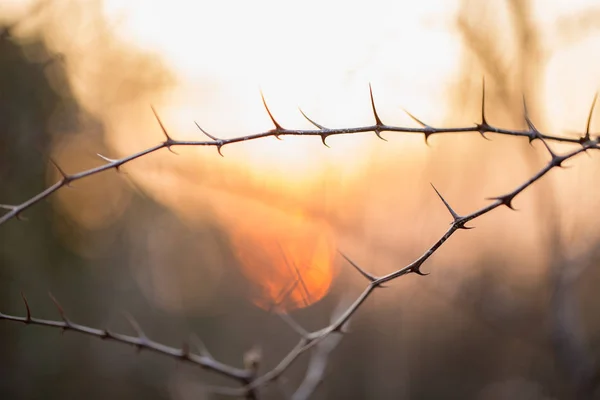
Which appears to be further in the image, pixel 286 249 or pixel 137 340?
pixel 286 249

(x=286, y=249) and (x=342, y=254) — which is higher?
(x=286, y=249)

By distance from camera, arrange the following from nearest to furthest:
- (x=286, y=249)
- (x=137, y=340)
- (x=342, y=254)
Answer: (x=342, y=254) < (x=137, y=340) < (x=286, y=249)

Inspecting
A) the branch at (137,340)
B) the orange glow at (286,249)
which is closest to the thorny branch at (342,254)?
the branch at (137,340)

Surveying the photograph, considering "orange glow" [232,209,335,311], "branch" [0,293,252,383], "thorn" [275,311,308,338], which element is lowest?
"branch" [0,293,252,383]

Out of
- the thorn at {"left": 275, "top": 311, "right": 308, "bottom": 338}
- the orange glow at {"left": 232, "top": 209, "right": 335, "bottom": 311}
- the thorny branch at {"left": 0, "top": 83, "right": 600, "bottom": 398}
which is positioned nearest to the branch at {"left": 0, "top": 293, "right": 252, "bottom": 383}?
the thorny branch at {"left": 0, "top": 83, "right": 600, "bottom": 398}

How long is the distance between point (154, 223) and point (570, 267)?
3218mm

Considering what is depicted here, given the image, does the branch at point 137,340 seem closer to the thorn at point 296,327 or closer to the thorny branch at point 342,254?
the thorny branch at point 342,254

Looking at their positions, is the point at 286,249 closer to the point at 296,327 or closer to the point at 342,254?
the point at 296,327

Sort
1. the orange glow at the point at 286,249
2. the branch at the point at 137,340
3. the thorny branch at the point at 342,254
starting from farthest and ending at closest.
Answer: the orange glow at the point at 286,249 → the branch at the point at 137,340 → the thorny branch at the point at 342,254

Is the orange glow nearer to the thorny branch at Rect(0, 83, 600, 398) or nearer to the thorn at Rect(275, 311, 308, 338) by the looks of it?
the thorn at Rect(275, 311, 308, 338)

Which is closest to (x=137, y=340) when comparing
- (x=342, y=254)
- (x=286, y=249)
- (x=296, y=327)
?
(x=296, y=327)

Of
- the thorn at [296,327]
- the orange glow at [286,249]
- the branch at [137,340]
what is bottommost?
the branch at [137,340]

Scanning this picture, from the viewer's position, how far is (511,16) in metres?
1.39

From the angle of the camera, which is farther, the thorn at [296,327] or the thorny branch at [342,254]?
the thorn at [296,327]
